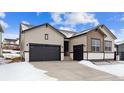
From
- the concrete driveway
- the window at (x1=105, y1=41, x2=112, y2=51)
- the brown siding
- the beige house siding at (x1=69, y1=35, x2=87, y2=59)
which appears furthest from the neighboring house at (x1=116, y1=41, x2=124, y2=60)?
the concrete driveway

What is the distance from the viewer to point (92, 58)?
19000 millimetres

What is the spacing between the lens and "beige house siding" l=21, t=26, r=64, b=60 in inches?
671

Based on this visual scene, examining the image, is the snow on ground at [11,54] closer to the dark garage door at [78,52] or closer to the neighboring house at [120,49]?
the dark garage door at [78,52]

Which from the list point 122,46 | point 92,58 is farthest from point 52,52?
point 122,46

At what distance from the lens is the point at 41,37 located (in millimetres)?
17797

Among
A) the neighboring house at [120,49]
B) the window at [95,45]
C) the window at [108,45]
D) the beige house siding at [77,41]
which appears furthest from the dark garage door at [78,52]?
the neighboring house at [120,49]

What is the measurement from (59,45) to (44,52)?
2.22 metres

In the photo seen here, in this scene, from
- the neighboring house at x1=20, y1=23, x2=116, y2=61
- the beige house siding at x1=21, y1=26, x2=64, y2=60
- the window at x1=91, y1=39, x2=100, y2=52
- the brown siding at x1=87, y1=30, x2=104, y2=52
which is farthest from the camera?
the window at x1=91, y1=39, x2=100, y2=52

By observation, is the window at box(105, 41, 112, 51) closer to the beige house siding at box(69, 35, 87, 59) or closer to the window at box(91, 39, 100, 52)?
the window at box(91, 39, 100, 52)

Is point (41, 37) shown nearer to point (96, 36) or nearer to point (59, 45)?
point (59, 45)

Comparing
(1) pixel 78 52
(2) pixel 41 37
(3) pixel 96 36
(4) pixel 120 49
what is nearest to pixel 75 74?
(2) pixel 41 37

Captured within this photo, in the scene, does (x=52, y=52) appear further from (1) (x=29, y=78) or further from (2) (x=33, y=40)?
(1) (x=29, y=78)
